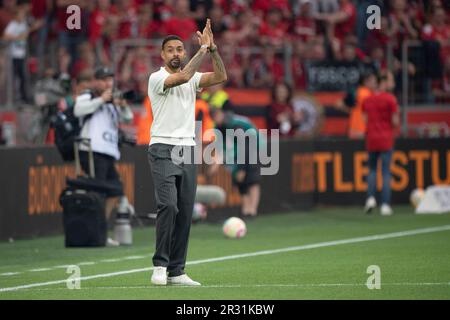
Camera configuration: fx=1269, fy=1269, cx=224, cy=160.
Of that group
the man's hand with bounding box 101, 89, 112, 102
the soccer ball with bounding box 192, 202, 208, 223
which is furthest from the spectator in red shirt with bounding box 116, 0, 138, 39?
the man's hand with bounding box 101, 89, 112, 102

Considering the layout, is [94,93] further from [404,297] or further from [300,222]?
[404,297]

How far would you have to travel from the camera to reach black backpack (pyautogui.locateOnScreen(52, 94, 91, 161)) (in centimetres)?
1666

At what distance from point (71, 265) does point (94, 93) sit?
3.05 m

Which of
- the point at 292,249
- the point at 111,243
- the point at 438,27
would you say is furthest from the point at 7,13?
the point at 438,27

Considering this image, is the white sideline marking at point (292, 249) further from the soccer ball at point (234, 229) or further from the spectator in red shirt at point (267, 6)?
the spectator in red shirt at point (267, 6)

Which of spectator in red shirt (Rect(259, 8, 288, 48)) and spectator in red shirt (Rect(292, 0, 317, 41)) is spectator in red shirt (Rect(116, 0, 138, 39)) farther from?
spectator in red shirt (Rect(292, 0, 317, 41))

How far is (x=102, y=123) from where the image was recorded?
16.8 meters

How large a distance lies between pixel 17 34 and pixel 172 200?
1015cm

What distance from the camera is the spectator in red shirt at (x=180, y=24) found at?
22.9m

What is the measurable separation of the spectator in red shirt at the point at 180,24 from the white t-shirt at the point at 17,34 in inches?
107

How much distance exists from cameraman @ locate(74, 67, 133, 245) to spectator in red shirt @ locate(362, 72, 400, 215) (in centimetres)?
593

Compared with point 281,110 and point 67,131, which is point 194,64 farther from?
point 281,110

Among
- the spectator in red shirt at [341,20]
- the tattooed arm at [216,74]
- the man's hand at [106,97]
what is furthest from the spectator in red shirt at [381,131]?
the tattooed arm at [216,74]
